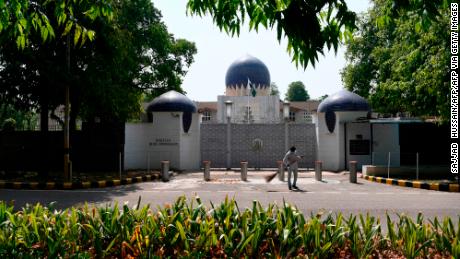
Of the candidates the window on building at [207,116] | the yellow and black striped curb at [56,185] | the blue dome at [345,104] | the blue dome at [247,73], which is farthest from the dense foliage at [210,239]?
the window on building at [207,116]

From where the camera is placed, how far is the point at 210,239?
4305mm

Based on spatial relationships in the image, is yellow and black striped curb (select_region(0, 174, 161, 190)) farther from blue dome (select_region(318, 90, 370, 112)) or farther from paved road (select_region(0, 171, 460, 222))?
blue dome (select_region(318, 90, 370, 112))

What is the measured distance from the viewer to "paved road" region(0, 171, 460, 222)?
966 centimetres

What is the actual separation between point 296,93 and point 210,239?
7550 cm

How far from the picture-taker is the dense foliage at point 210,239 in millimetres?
4164

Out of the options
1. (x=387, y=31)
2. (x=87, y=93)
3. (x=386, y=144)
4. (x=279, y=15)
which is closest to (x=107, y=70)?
(x=87, y=93)

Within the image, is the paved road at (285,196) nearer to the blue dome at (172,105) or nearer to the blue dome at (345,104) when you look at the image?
the blue dome at (172,105)

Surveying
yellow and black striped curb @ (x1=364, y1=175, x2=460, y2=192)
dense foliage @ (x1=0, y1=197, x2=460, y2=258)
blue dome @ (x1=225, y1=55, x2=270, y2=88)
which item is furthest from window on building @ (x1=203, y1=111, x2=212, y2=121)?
dense foliage @ (x1=0, y1=197, x2=460, y2=258)

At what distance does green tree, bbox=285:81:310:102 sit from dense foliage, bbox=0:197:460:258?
74.3 meters

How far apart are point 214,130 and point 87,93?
27.4 feet

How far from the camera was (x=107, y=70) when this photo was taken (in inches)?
678

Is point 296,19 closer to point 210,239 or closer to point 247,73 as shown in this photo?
point 210,239

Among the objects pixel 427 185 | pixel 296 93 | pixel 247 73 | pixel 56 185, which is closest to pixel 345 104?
pixel 427 185

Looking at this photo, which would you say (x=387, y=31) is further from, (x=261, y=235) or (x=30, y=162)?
(x=261, y=235)
